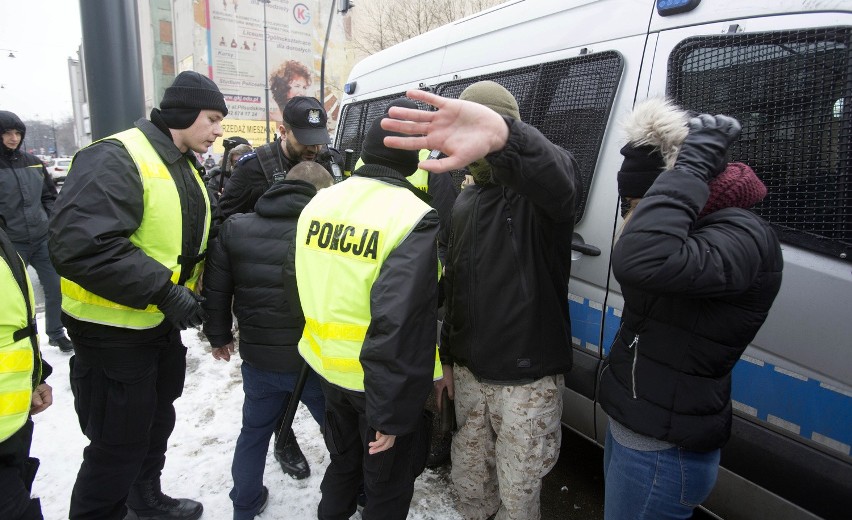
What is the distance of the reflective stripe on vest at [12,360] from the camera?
1.49m

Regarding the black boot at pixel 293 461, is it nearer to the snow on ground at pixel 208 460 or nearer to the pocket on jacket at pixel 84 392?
the snow on ground at pixel 208 460

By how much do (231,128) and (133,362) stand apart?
2578 cm

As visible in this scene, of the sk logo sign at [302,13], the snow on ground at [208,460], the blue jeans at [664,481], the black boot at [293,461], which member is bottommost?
the snow on ground at [208,460]

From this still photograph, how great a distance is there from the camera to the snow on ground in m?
2.56

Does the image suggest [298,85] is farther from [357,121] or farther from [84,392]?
[84,392]

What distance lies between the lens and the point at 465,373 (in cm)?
209

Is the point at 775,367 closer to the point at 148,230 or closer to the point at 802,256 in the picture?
the point at 802,256

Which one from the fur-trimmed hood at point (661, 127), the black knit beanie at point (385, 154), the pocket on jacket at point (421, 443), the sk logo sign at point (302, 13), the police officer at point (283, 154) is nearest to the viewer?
the fur-trimmed hood at point (661, 127)

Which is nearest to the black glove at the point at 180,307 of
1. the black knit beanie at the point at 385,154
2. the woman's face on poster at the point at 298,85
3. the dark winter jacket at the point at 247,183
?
the black knit beanie at the point at 385,154

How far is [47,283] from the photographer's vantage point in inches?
172

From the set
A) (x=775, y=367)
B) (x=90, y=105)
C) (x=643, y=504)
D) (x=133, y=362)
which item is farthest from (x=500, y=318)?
(x=90, y=105)

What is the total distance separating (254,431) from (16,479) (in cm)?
89

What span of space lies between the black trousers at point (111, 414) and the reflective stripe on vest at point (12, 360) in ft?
1.31

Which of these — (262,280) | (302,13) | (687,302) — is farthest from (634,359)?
(302,13)
